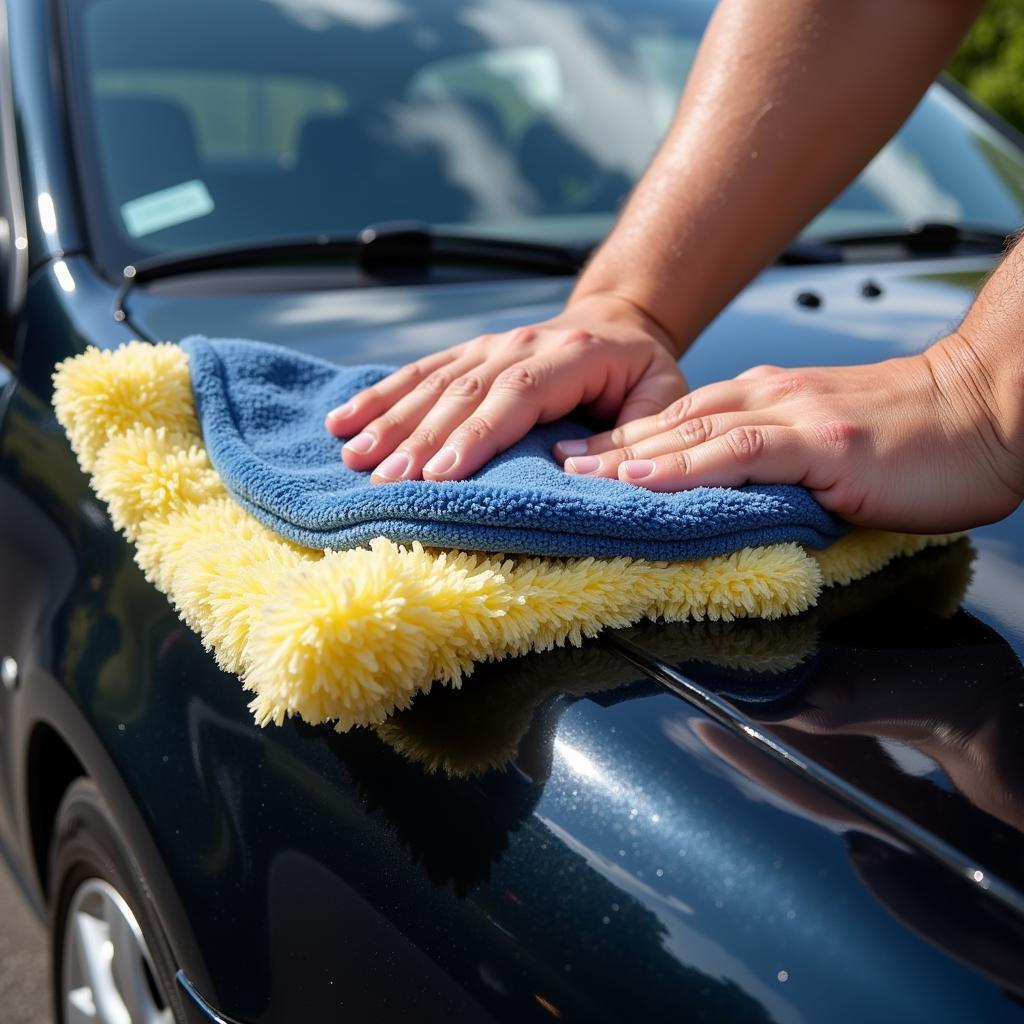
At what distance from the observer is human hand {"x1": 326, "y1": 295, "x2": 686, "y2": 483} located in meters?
1.06

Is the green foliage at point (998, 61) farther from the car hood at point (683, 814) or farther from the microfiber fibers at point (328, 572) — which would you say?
the car hood at point (683, 814)

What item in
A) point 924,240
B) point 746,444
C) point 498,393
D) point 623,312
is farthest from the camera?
point 924,240

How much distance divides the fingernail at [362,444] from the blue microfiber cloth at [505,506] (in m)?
0.02

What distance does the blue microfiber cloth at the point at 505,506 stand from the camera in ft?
2.99

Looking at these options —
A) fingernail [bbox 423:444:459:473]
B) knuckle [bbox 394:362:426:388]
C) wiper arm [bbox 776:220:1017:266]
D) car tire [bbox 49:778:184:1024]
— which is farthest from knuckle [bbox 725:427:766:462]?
wiper arm [bbox 776:220:1017:266]

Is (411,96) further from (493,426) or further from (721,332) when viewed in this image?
(493,426)

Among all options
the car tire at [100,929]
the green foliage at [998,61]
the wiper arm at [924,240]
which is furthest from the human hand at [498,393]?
the green foliage at [998,61]

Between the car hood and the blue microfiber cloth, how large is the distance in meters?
0.08

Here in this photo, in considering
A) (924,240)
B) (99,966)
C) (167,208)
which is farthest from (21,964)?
(924,240)

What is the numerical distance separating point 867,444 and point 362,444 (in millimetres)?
441

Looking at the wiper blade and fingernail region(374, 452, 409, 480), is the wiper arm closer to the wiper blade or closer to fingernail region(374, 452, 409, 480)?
the wiper blade

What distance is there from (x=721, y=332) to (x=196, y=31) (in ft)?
3.43

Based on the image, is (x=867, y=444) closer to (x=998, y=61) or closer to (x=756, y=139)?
(x=756, y=139)

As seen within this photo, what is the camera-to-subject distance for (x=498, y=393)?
1.12m
